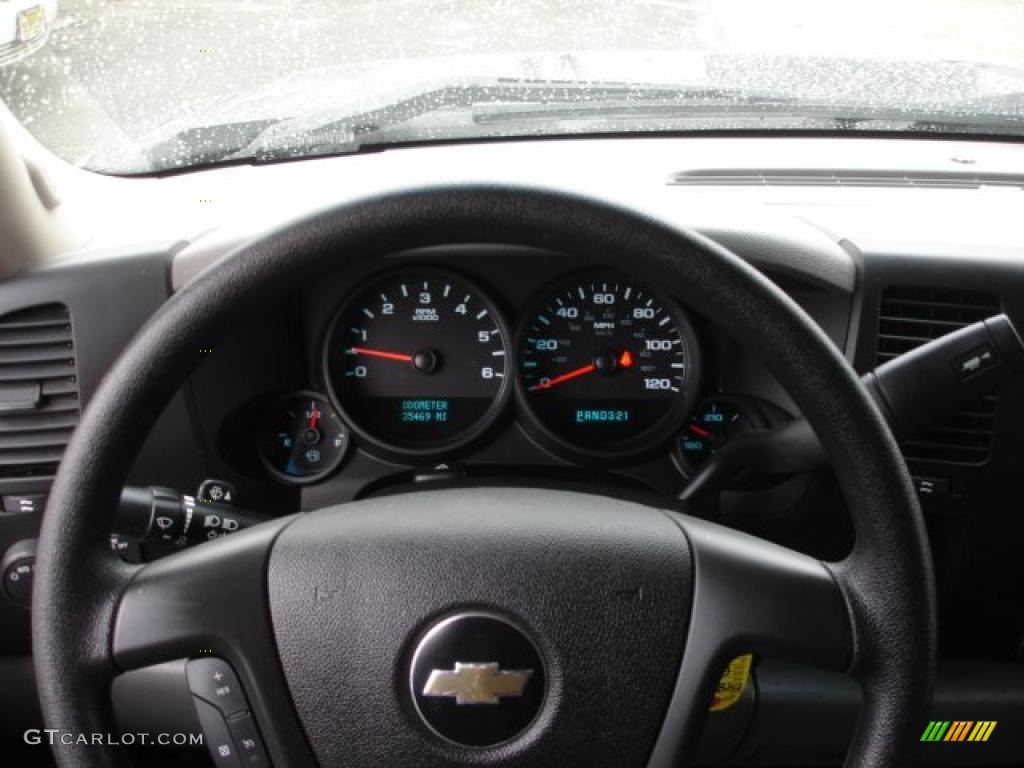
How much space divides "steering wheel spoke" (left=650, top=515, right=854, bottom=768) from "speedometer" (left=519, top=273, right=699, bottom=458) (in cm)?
92

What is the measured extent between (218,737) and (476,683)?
331 mm

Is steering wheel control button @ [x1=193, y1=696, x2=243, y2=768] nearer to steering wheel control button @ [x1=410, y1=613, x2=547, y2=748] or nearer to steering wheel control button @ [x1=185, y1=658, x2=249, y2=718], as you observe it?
steering wheel control button @ [x1=185, y1=658, x2=249, y2=718]

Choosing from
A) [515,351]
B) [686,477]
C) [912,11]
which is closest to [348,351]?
[515,351]

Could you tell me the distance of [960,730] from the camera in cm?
211

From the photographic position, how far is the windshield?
7.88ft

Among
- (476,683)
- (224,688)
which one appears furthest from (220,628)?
(476,683)

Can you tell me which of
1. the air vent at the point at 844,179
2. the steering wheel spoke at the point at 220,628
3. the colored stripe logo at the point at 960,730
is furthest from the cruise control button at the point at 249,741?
the air vent at the point at 844,179

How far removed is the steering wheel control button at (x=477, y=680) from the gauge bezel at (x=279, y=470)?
39.3 inches

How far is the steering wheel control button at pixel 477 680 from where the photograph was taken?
1.22 m

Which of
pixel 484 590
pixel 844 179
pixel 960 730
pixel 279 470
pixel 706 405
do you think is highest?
pixel 844 179

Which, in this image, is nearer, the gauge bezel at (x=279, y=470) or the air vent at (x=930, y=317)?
the air vent at (x=930, y=317)

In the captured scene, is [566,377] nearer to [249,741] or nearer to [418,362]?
[418,362]

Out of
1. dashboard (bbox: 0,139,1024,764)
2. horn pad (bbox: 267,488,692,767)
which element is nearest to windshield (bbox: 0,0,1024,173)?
dashboard (bbox: 0,139,1024,764)

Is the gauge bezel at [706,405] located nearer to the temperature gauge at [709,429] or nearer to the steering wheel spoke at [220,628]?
the temperature gauge at [709,429]
